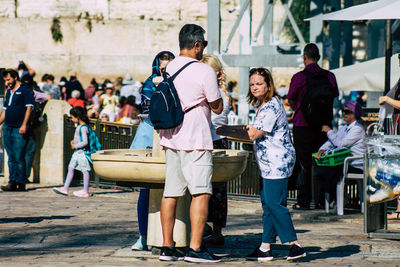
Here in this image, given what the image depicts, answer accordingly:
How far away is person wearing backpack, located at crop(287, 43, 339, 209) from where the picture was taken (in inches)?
427

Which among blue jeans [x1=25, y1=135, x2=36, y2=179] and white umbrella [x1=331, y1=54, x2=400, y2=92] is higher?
white umbrella [x1=331, y1=54, x2=400, y2=92]

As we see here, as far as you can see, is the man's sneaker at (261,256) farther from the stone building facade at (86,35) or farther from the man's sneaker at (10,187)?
the stone building facade at (86,35)

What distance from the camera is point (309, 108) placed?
35.5ft

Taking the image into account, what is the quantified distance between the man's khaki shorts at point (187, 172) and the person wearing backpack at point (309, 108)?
4.13 meters

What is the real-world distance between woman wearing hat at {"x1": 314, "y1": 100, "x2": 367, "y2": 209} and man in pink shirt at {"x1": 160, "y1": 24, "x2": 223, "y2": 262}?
388 centimetres

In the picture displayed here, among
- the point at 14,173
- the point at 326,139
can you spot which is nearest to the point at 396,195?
the point at 326,139

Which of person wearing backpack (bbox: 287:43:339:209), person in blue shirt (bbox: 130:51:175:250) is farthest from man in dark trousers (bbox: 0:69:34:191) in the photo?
person in blue shirt (bbox: 130:51:175:250)

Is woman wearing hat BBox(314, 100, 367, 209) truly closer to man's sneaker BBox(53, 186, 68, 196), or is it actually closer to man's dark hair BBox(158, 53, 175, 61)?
man's dark hair BBox(158, 53, 175, 61)

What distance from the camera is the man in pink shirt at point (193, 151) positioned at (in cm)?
686

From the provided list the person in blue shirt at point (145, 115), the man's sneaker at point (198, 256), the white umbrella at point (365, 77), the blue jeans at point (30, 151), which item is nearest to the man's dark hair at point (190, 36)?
the person in blue shirt at point (145, 115)

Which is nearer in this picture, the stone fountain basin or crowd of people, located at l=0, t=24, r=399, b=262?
crowd of people, located at l=0, t=24, r=399, b=262

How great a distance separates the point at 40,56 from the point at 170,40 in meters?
5.31

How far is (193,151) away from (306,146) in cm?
427

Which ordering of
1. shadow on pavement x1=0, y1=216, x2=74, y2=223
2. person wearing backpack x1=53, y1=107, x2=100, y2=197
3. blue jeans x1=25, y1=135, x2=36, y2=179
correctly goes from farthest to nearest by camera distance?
blue jeans x1=25, y1=135, x2=36, y2=179 < person wearing backpack x1=53, y1=107, x2=100, y2=197 < shadow on pavement x1=0, y1=216, x2=74, y2=223
